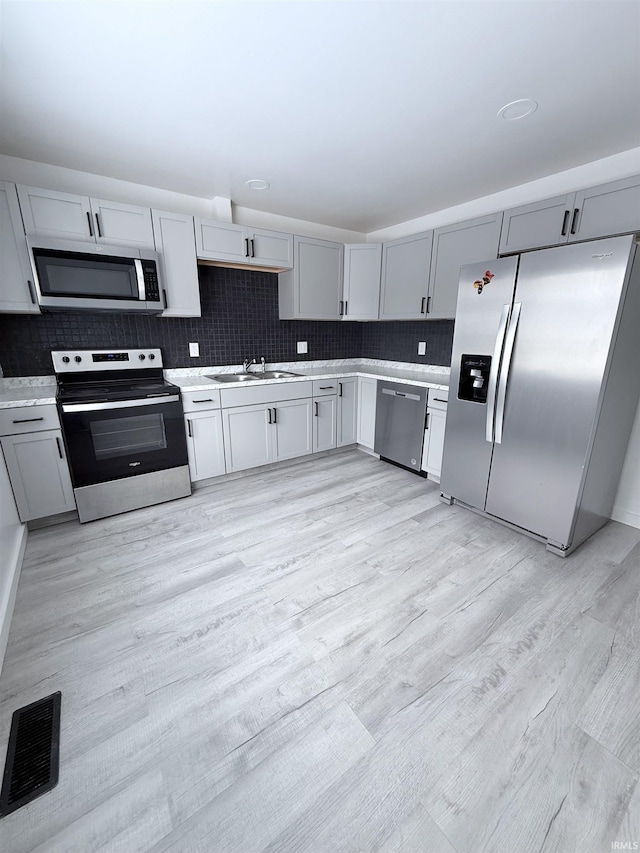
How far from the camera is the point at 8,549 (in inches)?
77.3

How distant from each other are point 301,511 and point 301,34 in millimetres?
2622

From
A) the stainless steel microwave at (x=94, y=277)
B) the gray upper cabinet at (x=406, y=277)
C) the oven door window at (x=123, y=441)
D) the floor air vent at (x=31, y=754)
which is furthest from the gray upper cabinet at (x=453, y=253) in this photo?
the floor air vent at (x=31, y=754)

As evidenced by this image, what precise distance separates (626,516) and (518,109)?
9.07 ft

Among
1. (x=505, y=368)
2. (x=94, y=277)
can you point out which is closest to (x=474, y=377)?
(x=505, y=368)

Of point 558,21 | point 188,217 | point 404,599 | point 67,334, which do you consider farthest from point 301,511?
point 558,21

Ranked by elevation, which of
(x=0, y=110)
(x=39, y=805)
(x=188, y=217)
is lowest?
(x=39, y=805)

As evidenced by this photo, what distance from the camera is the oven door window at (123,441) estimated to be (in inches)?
94.6

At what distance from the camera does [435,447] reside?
10.2ft

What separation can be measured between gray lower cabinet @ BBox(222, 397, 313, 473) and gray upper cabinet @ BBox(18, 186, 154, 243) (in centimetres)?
150

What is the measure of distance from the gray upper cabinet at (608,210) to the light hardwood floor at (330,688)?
2.04 meters

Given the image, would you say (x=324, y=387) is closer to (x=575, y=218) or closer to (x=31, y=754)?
(x=575, y=218)

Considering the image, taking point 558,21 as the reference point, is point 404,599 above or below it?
below

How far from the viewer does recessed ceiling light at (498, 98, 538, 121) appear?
5.76 feet

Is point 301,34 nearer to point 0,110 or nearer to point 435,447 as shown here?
point 0,110
